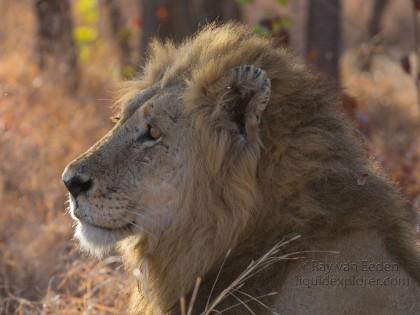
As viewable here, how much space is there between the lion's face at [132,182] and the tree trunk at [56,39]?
656 centimetres

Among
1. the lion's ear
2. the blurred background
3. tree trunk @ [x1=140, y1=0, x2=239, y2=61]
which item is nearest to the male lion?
the lion's ear

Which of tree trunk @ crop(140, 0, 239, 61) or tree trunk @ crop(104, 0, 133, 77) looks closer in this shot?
tree trunk @ crop(140, 0, 239, 61)

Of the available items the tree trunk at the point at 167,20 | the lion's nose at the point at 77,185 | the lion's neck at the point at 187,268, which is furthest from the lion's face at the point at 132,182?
the tree trunk at the point at 167,20

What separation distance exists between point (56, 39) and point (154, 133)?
22.6 ft

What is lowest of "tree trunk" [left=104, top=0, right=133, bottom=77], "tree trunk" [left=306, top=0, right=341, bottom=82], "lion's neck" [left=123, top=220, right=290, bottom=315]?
"tree trunk" [left=104, top=0, right=133, bottom=77]

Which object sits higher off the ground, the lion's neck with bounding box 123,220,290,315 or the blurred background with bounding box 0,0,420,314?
the lion's neck with bounding box 123,220,290,315

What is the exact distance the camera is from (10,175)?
289 inches

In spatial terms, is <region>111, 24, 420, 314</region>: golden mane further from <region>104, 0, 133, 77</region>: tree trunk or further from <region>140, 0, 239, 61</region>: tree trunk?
<region>104, 0, 133, 77</region>: tree trunk

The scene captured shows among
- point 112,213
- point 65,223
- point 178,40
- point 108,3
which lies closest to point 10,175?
point 65,223

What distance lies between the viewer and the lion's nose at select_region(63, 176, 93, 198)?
11.8 ft

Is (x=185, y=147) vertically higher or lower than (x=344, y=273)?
higher

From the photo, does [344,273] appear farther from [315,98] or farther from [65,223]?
[65,223]

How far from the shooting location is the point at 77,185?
360 cm

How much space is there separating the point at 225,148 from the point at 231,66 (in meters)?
0.34
